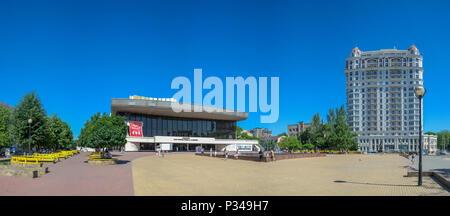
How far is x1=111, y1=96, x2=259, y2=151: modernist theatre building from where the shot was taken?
6725 cm

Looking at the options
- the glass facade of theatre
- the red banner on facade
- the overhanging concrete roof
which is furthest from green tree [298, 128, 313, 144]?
the red banner on facade

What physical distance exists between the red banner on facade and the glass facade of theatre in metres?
1.81

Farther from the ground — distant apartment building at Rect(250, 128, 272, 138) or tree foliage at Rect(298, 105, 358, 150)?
tree foliage at Rect(298, 105, 358, 150)

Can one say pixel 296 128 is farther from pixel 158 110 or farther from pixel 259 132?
pixel 158 110

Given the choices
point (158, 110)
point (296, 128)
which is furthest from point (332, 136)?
point (296, 128)

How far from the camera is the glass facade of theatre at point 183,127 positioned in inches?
2884

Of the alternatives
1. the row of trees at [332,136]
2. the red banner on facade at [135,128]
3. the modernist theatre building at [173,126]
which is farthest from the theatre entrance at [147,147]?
the row of trees at [332,136]

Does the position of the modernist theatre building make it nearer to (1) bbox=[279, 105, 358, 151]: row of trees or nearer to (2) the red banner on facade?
(2) the red banner on facade

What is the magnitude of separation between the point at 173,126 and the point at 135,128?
10770 mm

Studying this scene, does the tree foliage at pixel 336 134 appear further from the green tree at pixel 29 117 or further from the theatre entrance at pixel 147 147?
the green tree at pixel 29 117

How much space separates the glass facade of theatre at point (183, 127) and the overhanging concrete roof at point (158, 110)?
163cm
